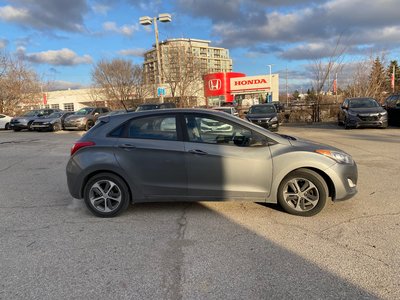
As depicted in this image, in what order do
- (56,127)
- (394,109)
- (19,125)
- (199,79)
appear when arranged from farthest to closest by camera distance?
(199,79)
(19,125)
(56,127)
(394,109)

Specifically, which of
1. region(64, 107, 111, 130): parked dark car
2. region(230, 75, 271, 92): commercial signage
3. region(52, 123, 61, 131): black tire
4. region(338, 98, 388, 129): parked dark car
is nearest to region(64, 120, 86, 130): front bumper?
region(64, 107, 111, 130): parked dark car

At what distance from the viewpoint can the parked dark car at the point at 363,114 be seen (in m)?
16.3

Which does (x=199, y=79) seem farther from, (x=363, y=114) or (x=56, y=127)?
(x=363, y=114)

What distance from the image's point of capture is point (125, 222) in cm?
477

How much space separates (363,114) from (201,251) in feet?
50.0

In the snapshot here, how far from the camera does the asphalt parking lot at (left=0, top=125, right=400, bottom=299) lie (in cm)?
307

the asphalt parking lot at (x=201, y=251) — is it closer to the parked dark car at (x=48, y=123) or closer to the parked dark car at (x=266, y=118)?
the parked dark car at (x=266, y=118)

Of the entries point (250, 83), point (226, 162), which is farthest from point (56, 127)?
point (250, 83)

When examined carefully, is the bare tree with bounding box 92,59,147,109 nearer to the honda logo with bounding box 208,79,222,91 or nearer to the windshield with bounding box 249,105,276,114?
the honda logo with bounding box 208,79,222,91

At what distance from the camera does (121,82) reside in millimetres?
44375

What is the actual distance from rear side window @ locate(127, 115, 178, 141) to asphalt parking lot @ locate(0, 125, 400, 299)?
1163mm

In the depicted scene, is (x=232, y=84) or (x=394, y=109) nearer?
(x=394, y=109)

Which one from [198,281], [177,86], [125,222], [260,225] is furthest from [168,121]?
[177,86]

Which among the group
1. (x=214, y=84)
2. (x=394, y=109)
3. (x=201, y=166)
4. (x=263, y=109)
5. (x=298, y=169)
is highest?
(x=214, y=84)
